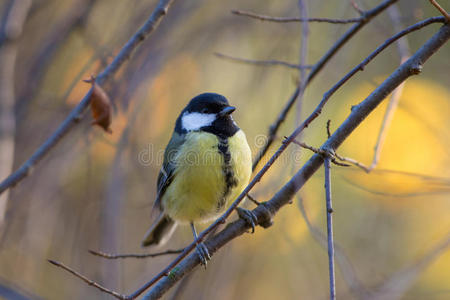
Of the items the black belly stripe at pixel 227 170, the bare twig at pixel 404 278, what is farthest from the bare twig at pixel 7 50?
the bare twig at pixel 404 278

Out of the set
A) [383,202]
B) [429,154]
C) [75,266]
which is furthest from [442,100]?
[75,266]

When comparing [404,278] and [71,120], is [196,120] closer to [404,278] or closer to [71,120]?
[71,120]

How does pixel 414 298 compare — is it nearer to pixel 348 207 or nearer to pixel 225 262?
pixel 348 207

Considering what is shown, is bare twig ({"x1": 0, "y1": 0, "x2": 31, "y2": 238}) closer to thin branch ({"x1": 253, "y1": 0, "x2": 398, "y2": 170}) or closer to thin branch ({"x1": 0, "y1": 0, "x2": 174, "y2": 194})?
thin branch ({"x1": 0, "y1": 0, "x2": 174, "y2": 194})

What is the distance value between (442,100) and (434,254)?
9.27ft

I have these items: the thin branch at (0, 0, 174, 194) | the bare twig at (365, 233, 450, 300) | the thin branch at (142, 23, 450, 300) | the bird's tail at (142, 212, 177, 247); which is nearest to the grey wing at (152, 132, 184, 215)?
the bird's tail at (142, 212, 177, 247)

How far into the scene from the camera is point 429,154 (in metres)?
4.30

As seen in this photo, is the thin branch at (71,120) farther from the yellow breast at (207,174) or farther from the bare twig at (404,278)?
the bare twig at (404,278)

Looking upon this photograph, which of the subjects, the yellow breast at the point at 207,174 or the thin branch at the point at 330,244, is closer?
the thin branch at the point at 330,244

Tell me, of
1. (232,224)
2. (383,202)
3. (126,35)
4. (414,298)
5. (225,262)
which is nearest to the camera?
(232,224)

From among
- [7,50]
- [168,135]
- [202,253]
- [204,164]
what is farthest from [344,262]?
[168,135]

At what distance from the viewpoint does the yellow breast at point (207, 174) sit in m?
2.89

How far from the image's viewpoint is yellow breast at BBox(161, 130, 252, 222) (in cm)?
289

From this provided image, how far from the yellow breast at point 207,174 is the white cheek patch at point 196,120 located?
93 millimetres
